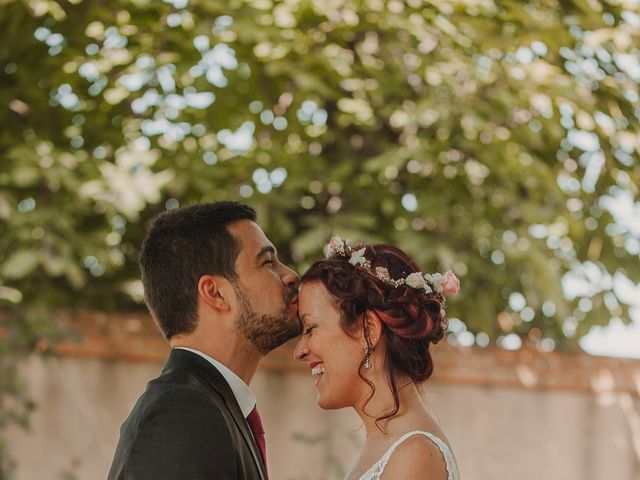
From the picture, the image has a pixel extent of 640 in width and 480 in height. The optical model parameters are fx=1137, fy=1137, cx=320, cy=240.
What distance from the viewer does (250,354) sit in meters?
2.63

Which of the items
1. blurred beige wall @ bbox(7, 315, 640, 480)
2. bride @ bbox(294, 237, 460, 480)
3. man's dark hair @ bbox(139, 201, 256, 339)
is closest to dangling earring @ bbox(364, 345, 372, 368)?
bride @ bbox(294, 237, 460, 480)

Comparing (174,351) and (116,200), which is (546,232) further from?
(174,351)

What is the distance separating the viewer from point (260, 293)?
2.62 metres

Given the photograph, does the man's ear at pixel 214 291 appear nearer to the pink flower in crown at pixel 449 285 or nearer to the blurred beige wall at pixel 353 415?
the pink flower in crown at pixel 449 285

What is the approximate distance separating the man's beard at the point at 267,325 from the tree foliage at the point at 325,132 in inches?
89.4

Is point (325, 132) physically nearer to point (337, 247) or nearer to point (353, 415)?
point (353, 415)

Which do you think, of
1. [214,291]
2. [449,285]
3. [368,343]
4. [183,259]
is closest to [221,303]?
[214,291]

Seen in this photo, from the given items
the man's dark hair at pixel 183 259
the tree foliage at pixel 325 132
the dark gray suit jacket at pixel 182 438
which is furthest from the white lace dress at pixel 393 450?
the tree foliage at pixel 325 132

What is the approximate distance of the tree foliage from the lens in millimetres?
4996

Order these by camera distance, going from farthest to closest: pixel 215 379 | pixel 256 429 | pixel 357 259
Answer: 1. pixel 357 259
2. pixel 256 429
3. pixel 215 379

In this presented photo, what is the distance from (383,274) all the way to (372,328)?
0.45ft

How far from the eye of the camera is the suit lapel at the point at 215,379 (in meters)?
2.45

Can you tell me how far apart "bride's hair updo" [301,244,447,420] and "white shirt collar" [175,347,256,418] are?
281 millimetres

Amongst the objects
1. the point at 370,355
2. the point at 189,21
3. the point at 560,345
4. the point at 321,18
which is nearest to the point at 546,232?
the point at 560,345
